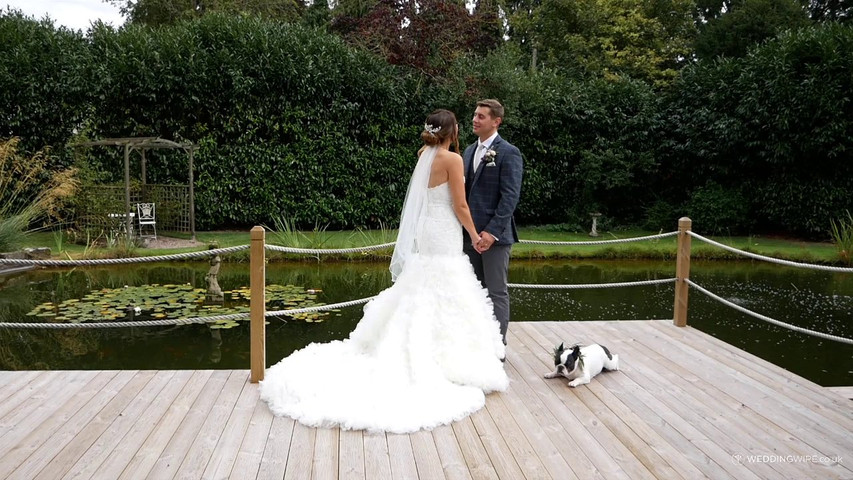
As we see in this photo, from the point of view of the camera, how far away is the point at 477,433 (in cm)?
313

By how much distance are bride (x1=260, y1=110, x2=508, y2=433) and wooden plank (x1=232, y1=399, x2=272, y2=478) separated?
6 cm

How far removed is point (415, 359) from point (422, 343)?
0.11 metres

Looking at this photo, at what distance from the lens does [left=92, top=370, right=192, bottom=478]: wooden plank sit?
8.93 feet

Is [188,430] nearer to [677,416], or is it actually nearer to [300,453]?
[300,453]

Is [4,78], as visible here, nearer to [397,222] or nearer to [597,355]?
[397,222]

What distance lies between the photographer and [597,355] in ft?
13.0

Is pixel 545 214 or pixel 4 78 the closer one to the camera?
pixel 4 78

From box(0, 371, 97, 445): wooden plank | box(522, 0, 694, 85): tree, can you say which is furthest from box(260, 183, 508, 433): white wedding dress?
box(522, 0, 694, 85): tree

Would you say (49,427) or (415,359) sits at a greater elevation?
(415,359)

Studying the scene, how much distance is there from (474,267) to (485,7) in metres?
13.8

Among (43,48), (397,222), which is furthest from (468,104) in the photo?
(43,48)

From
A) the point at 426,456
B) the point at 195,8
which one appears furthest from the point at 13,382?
the point at 195,8

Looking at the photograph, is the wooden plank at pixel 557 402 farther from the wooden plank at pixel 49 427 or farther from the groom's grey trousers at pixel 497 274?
the wooden plank at pixel 49 427

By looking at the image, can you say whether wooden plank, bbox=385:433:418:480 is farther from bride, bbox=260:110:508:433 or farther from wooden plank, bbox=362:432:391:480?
bride, bbox=260:110:508:433
